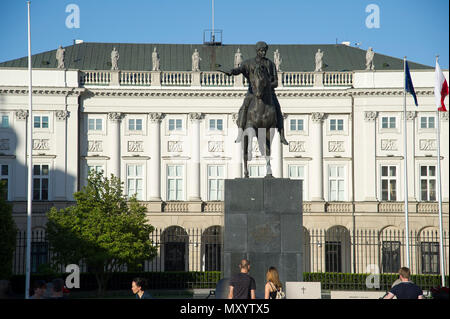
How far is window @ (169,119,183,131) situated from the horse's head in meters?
39.1

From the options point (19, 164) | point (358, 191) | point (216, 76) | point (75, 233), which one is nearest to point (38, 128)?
point (19, 164)

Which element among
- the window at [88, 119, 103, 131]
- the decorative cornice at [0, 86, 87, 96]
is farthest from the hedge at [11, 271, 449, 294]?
the decorative cornice at [0, 86, 87, 96]

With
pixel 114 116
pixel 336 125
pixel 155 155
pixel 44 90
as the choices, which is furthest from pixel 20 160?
pixel 336 125

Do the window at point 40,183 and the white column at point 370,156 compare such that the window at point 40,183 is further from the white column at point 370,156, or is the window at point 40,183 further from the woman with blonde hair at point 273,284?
the woman with blonde hair at point 273,284

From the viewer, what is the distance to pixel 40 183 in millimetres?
56219

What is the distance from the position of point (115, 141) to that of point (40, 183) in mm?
5886

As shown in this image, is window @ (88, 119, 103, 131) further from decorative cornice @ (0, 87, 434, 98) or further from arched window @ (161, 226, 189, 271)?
arched window @ (161, 226, 189, 271)

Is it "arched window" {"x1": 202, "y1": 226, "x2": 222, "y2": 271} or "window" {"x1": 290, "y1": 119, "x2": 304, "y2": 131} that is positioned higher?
"window" {"x1": 290, "y1": 119, "x2": 304, "y2": 131}

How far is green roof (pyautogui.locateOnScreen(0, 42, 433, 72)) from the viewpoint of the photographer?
6012cm

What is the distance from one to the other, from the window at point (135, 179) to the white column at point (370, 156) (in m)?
15.7

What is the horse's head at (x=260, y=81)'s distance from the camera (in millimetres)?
19281

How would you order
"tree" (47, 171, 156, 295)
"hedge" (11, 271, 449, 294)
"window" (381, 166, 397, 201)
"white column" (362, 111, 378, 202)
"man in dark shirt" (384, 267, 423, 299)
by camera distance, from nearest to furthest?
1. "man in dark shirt" (384, 267, 423, 299)
2. "tree" (47, 171, 156, 295)
3. "hedge" (11, 271, 449, 294)
4. "white column" (362, 111, 378, 202)
5. "window" (381, 166, 397, 201)

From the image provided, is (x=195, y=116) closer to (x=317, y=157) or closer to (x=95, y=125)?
(x=95, y=125)
